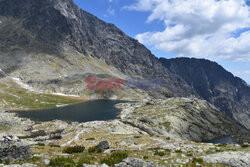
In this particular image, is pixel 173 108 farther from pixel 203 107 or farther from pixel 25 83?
pixel 25 83

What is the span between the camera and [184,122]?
271 ft

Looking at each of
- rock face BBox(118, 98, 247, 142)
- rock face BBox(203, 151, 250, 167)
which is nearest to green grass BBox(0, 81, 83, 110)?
rock face BBox(118, 98, 247, 142)

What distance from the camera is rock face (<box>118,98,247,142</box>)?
234ft

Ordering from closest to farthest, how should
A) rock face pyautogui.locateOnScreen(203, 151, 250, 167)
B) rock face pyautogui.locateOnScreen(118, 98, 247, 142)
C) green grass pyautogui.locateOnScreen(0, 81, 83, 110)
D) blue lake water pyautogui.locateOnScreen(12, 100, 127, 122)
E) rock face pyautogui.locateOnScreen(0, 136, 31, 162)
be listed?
1. rock face pyautogui.locateOnScreen(0, 136, 31, 162)
2. rock face pyautogui.locateOnScreen(203, 151, 250, 167)
3. rock face pyautogui.locateOnScreen(118, 98, 247, 142)
4. blue lake water pyautogui.locateOnScreen(12, 100, 127, 122)
5. green grass pyautogui.locateOnScreen(0, 81, 83, 110)

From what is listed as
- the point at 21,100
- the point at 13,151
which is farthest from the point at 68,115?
the point at 13,151

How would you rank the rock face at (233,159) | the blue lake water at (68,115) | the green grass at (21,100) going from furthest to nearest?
the green grass at (21,100)
the blue lake water at (68,115)
the rock face at (233,159)

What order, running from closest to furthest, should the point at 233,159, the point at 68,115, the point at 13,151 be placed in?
the point at 13,151
the point at 233,159
the point at 68,115

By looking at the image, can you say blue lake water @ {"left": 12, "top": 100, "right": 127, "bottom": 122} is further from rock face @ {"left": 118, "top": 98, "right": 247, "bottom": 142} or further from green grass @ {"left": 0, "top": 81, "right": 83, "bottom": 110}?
rock face @ {"left": 118, "top": 98, "right": 247, "bottom": 142}

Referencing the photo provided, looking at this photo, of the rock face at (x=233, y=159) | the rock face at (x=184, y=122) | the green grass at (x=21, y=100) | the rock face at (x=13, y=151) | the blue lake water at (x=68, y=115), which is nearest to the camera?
the rock face at (x=13, y=151)

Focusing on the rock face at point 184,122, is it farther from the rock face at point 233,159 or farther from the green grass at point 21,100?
the green grass at point 21,100

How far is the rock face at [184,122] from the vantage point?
71250 millimetres

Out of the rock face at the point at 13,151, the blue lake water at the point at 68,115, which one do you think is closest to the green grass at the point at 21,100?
the blue lake water at the point at 68,115

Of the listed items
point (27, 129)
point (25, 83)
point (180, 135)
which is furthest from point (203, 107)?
point (25, 83)

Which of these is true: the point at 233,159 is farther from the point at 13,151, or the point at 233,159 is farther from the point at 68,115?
the point at 68,115
